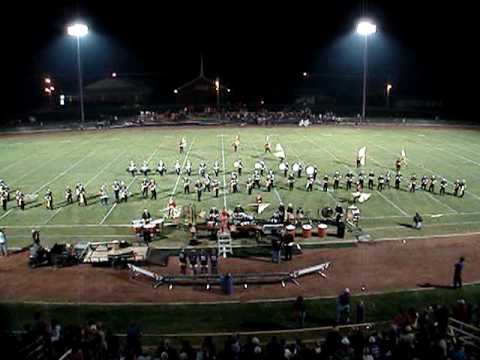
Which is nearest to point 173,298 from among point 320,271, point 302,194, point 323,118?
point 320,271

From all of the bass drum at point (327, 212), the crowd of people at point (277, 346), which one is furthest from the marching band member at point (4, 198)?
the crowd of people at point (277, 346)

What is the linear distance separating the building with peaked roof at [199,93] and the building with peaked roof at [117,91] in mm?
6095

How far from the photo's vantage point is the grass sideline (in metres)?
15.3

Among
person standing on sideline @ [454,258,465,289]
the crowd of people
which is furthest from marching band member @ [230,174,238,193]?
the crowd of people

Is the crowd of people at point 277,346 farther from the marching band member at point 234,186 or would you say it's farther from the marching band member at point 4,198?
the marching band member at point 234,186

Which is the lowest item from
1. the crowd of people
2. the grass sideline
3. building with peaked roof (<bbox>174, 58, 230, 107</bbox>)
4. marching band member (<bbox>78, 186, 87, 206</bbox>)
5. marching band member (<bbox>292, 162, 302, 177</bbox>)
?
the grass sideline

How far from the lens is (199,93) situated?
82312 millimetres

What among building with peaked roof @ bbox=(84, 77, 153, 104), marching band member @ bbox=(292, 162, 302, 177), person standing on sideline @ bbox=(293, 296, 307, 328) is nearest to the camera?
person standing on sideline @ bbox=(293, 296, 307, 328)

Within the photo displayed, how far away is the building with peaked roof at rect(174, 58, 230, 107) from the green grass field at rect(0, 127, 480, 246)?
20.3 meters

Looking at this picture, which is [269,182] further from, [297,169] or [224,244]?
[224,244]

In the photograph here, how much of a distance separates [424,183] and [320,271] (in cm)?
1392

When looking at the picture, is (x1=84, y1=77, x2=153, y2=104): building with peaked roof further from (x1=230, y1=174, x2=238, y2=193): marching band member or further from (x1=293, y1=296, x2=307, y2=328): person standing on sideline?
(x1=293, y1=296, x2=307, y2=328): person standing on sideline

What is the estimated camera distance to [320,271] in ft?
63.6

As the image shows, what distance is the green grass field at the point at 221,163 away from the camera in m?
25.5
